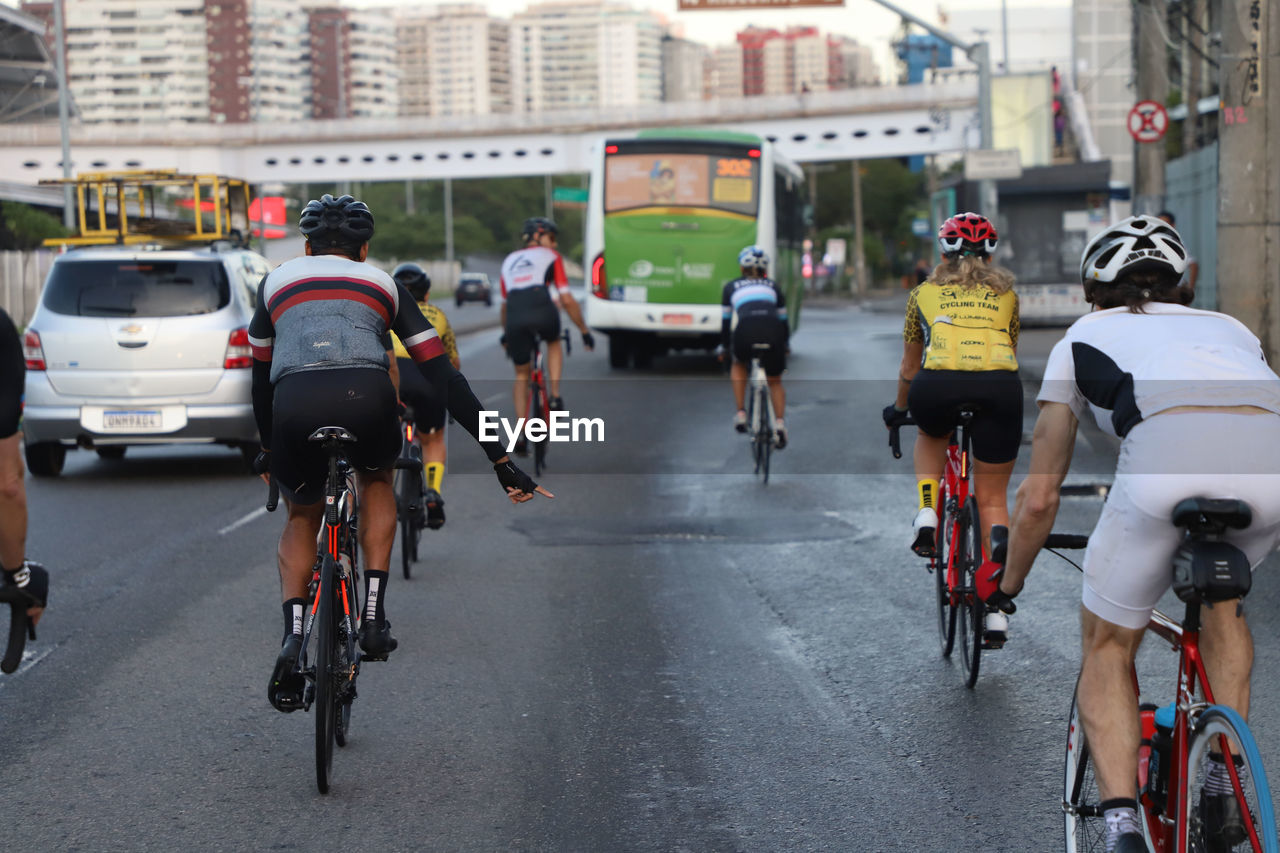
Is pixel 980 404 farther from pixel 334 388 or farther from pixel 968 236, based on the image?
pixel 334 388

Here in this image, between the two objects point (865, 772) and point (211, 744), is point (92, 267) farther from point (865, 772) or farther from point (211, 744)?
point (865, 772)

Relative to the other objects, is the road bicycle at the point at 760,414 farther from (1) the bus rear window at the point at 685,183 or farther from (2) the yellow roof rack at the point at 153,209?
→ (1) the bus rear window at the point at 685,183

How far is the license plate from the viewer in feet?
42.5

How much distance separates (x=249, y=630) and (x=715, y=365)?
2053cm

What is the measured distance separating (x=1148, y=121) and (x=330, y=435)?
1876cm

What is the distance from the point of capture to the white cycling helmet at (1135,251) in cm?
373

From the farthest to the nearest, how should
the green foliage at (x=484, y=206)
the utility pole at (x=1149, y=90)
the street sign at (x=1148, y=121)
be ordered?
the green foliage at (x=484, y=206) < the utility pole at (x=1149, y=90) < the street sign at (x=1148, y=121)

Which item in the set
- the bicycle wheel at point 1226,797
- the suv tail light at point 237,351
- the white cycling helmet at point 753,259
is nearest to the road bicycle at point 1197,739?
the bicycle wheel at point 1226,797

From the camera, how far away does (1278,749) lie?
5.27m

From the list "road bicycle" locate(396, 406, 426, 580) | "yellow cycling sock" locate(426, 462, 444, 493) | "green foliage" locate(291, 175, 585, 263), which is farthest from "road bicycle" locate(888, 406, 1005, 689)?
"green foliage" locate(291, 175, 585, 263)

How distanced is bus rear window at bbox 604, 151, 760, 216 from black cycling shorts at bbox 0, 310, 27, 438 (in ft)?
67.3

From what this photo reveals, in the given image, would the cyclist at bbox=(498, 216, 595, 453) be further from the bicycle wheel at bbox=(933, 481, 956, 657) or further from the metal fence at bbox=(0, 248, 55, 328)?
the metal fence at bbox=(0, 248, 55, 328)

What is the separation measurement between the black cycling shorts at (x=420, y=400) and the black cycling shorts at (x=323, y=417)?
3945mm

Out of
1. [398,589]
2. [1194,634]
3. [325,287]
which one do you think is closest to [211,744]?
[325,287]
